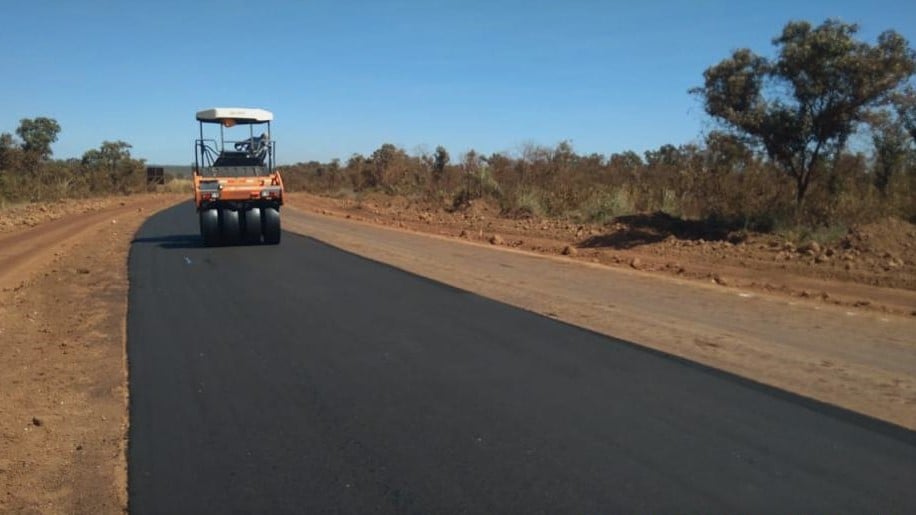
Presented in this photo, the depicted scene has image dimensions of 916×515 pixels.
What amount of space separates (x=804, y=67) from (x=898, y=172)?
450cm

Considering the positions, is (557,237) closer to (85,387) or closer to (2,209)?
(85,387)

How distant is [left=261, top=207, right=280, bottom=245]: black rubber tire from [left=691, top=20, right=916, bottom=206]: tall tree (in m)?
12.2

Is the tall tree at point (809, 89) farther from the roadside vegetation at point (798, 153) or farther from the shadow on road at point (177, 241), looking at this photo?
the shadow on road at point (177, 241)

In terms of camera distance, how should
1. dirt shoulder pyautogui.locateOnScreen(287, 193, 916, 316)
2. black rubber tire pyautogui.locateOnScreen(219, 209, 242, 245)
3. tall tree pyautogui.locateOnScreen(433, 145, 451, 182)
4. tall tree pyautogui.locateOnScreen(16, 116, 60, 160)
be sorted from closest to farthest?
dirt shoulder pyautogui.locateOnScreen(287, 193, 916, 316) → black rubber tire pyautogui.locateOnScreen(219, 209, 242, 245) → tall tree pyautogui.locateOnScreen(433, 145, 451, 182) → tall tree pyautogui.locateOnScreen(16, 116, 60, 160)

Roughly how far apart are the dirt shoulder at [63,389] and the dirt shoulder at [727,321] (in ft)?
18.8

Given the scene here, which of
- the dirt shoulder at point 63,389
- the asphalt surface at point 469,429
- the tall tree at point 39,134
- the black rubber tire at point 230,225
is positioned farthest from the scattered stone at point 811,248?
the tall tree at point 39,134

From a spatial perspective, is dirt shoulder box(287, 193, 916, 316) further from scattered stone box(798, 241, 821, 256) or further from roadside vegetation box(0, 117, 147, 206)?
roadside vegetation box(0, 117, 147, 206)

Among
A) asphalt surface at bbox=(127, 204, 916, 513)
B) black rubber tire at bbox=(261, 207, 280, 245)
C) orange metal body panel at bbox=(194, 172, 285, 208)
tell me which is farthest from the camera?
black rubber tire at bbox=(261, 207, 280, 245)

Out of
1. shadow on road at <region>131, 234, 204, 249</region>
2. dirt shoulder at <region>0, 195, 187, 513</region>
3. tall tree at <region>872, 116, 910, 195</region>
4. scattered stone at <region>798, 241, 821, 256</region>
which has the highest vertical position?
tall tree at <region>872, 116, 910, 195</region>

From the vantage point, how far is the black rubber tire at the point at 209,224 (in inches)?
871

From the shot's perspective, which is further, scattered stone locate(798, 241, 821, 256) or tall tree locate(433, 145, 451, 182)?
tall tree locate(433, 145, 451, 182)

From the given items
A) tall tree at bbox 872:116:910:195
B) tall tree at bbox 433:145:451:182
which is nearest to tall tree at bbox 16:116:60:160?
tall tree at bbox 433:145:451:182

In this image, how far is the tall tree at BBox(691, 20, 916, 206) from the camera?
57.9ft

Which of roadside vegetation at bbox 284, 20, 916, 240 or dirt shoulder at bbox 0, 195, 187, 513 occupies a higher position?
roadside vegetation at bbox 284, 20, 916, 240
